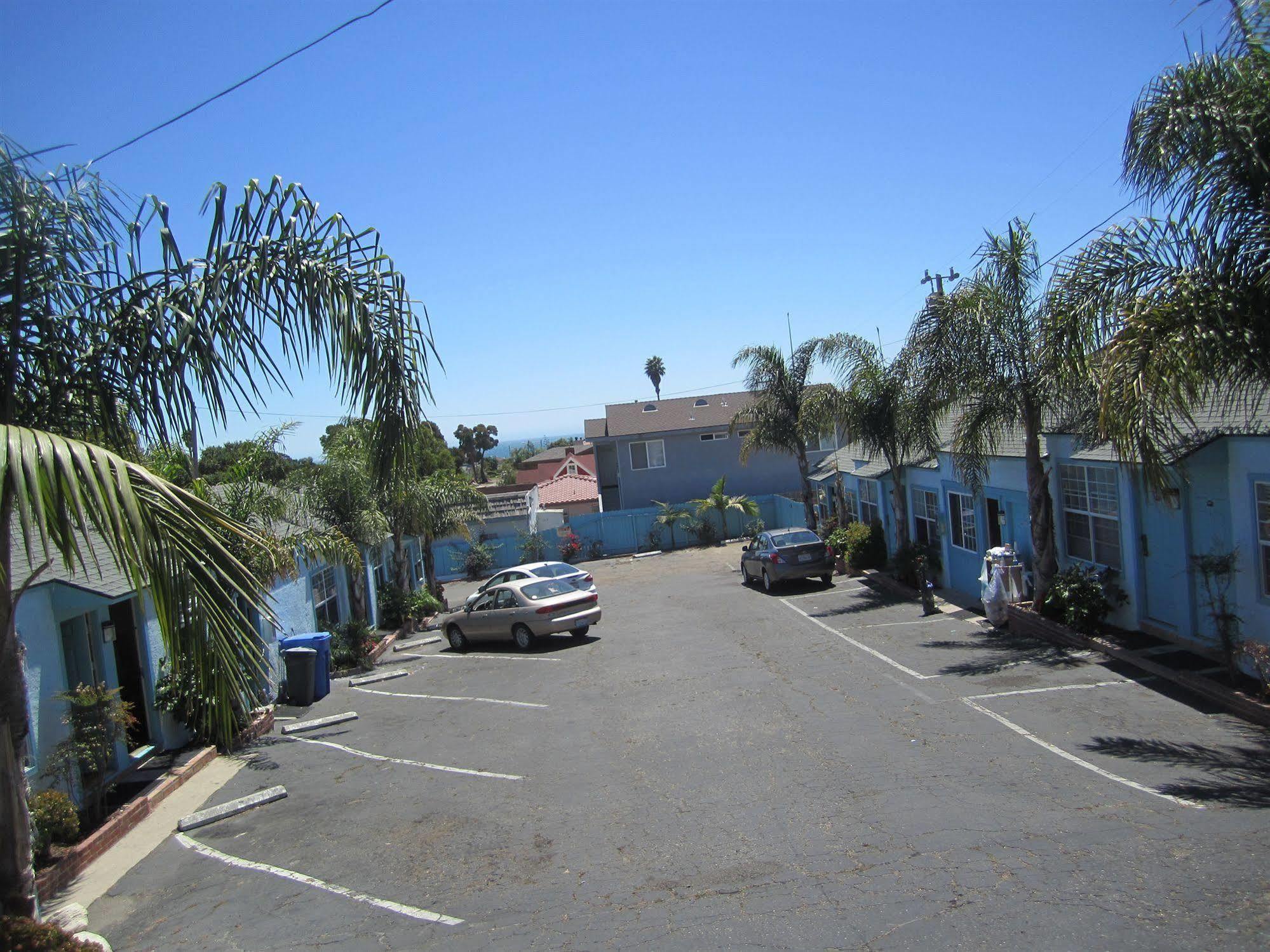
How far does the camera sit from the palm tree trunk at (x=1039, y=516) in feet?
46.4

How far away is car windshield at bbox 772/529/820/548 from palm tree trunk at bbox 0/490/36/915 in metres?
18.8

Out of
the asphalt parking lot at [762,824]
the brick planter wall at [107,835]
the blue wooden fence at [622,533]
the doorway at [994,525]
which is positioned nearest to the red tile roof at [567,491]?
the blue wooden fence at [622,533]

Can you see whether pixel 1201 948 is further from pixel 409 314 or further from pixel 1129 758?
pixel 409 314

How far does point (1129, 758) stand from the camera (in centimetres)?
834

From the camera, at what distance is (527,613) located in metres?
18.5

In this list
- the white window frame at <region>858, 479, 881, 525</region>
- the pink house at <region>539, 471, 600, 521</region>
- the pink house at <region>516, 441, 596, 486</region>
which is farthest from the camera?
the pink house at <region>516, 441, 596, 486</region>

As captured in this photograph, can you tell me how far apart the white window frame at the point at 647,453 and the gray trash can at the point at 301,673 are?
2609 cm

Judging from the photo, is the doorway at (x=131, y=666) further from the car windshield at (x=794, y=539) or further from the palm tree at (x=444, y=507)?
the car windshield at (x=794, y=539)

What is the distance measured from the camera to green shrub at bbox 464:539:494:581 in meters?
35.6

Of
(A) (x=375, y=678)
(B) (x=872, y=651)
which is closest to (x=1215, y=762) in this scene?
(B) (x=872, y=651)

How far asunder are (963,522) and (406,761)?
12885 millimetres

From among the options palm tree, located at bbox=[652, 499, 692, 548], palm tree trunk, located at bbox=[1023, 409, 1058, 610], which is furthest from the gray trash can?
palm tree, located at bbox=[652, 499, 692, 548]

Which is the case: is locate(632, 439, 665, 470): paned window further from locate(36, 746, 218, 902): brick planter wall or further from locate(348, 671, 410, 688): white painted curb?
locate(36, 746, 218, 902): brick planter wall

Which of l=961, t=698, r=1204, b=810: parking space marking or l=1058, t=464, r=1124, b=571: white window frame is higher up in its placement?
l=1058, t=464, r=1124, b=571: white window frame
